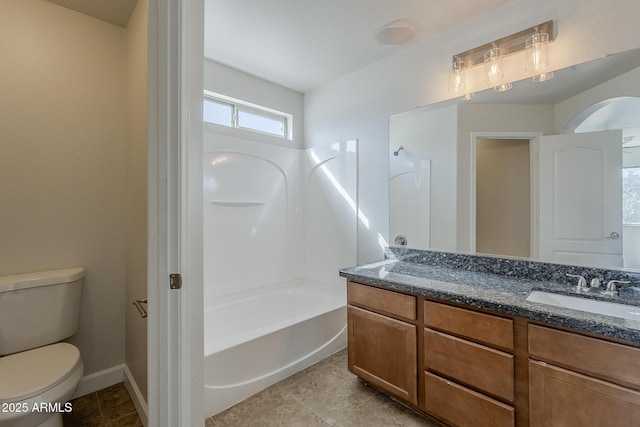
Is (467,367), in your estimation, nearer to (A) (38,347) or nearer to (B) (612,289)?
(B) (612,289)

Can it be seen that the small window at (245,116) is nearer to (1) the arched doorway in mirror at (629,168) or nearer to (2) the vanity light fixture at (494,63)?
(2) the vanity light fixture at (494,63)

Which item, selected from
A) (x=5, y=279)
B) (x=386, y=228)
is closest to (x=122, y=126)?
(x=5, y=279)

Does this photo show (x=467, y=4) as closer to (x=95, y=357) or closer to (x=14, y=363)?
(x=14, y=363)

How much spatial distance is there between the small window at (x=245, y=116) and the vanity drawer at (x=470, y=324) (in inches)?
92.0

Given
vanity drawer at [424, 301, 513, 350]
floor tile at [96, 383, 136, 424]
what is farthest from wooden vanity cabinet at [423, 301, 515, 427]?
floor tile at [96, 383, 136, 424]

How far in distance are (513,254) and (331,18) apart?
1.98 metres

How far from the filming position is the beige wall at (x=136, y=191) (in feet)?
5.15

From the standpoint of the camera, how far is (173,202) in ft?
3.70

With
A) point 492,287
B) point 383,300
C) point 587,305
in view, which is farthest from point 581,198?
point 383,300

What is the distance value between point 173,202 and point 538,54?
2190 millimetres

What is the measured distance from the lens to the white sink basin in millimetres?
1221

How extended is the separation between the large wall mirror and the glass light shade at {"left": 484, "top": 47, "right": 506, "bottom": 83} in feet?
0.32

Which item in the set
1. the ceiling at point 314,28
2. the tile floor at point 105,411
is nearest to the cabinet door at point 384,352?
the tile floor at point 105,411

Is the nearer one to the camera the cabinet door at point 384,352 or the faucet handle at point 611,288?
the faucet handle at point 611,288
